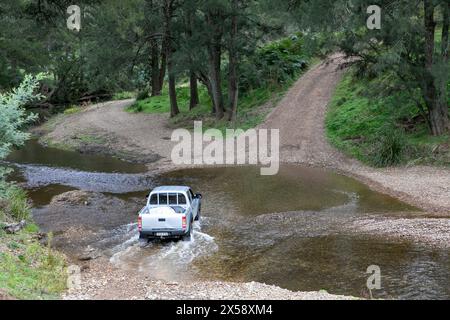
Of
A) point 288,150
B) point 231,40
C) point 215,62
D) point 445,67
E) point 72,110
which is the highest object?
point 231,40

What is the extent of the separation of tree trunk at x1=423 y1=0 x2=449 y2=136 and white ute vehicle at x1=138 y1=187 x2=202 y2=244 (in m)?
12.4

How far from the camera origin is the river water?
37.6 feet

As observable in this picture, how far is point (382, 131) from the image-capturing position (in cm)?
2530

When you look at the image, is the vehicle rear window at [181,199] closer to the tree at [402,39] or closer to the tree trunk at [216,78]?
the tree at [402,39]

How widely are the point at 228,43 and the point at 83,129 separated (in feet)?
48.7

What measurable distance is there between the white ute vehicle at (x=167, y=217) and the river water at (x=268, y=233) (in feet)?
1.17

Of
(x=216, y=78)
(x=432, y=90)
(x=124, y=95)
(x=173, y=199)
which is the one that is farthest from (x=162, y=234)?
(x=124, y=95)

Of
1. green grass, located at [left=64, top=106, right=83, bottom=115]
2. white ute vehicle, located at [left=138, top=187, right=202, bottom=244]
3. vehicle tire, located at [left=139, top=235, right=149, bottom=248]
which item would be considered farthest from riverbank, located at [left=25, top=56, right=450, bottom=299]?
white ute vehicle, located at [left=138, top=187, right=202, bottom=244]

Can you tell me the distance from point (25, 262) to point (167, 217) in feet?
13.3

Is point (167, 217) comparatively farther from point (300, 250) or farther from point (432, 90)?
point (432, 90)

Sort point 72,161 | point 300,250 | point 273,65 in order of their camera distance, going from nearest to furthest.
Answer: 1. point 300,250
2. point 72,161
3. point 273,65

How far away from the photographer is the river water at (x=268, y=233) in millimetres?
11461

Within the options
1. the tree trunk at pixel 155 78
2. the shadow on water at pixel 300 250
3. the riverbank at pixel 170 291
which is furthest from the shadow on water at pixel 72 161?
the riverbank at pixel 170 291

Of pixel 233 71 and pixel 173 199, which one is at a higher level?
pixel 233 71
